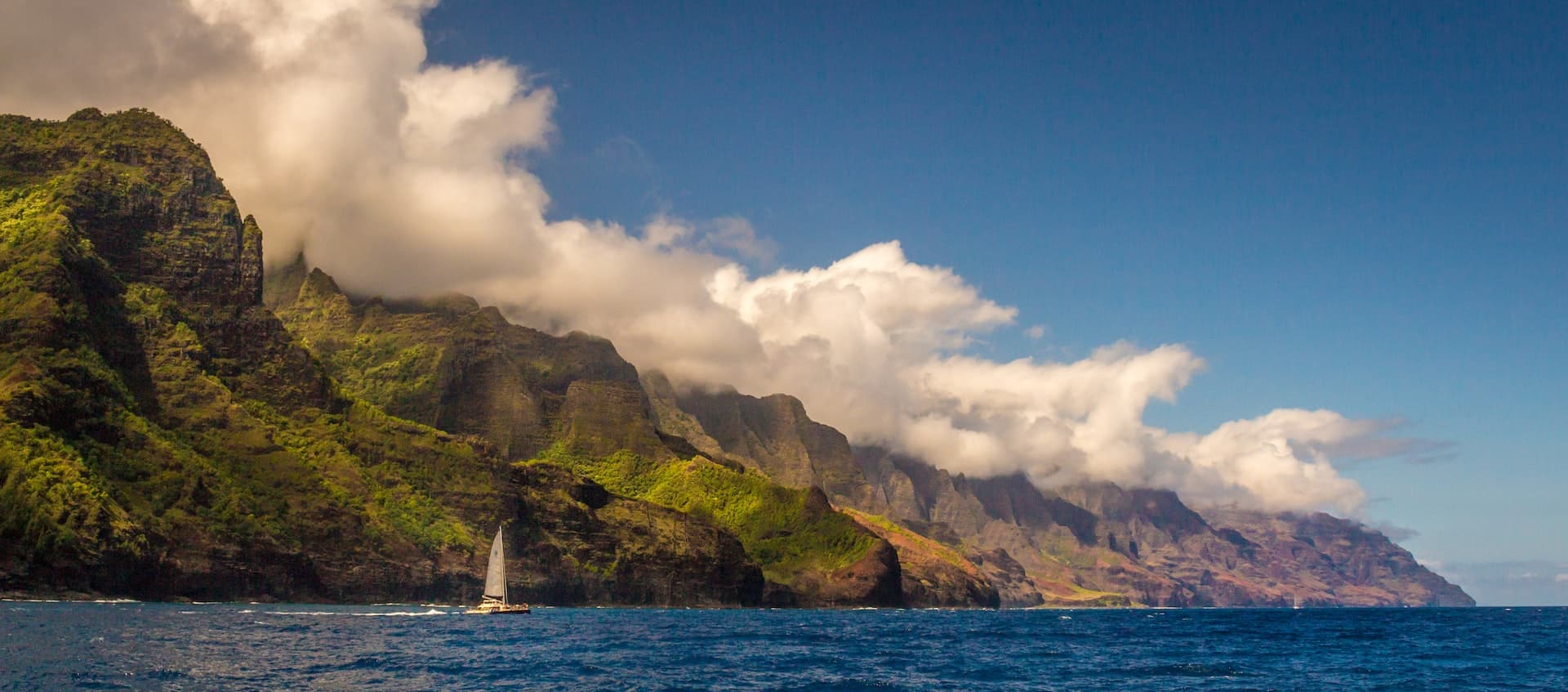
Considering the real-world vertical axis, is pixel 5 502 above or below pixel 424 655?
above

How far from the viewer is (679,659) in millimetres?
106188

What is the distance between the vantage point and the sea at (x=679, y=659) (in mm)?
79875

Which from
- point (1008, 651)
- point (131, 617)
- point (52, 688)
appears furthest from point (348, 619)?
point (52, 688)

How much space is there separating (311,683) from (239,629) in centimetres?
6151

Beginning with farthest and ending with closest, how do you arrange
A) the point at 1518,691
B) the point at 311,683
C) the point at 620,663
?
the point at 620,663 < the point at 1518,691 < the point at 311,683

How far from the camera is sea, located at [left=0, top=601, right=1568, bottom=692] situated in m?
79.9

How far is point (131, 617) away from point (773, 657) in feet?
275

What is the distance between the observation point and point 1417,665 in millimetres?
112000

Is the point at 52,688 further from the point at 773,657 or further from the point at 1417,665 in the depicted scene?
the point at 1417,665

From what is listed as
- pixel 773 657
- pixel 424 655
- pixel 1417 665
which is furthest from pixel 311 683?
pixel 1417 665

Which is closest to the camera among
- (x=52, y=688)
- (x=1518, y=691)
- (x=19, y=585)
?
(x=52, y=688)

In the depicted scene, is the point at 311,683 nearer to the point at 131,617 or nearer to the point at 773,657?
the point at 773,657

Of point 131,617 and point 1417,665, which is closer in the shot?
point 1417,665

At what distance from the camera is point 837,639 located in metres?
150
